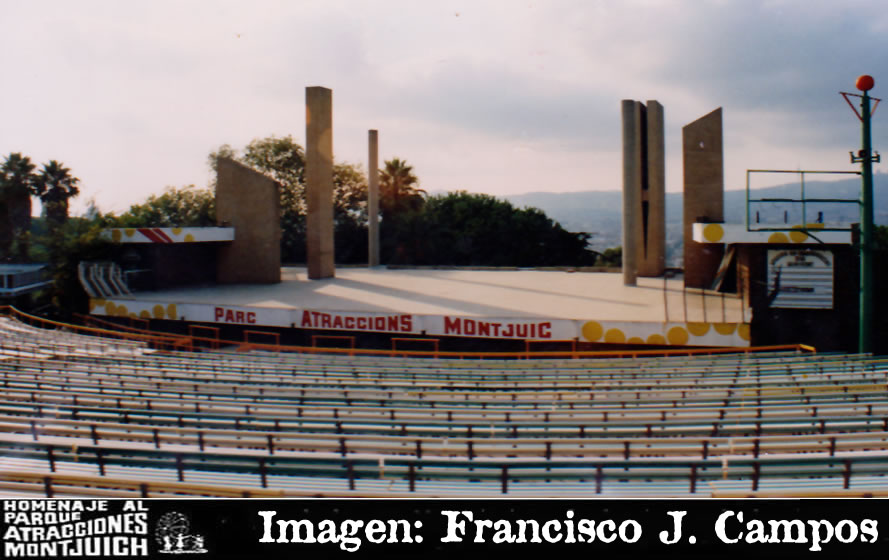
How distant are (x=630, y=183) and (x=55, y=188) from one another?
129 feet

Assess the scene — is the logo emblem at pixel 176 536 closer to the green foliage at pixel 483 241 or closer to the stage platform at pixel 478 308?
A: the stage platform at pixel 478 308

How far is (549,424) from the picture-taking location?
801 cm

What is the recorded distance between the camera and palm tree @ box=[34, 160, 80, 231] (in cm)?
4375

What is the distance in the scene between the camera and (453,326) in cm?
1972

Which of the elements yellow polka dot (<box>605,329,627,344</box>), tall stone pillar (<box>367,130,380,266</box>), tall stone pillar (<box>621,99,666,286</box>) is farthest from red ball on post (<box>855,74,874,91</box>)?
tall stone pillar (<box>367,130,380,266</box>)

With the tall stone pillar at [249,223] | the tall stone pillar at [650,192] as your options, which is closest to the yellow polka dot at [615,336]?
the tall stone pillar at [650,192]

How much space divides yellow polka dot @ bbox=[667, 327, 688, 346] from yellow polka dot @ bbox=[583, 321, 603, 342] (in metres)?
1.84

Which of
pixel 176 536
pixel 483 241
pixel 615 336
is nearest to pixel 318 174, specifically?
pixel 483 241

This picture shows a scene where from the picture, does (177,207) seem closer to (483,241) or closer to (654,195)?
(483,241)

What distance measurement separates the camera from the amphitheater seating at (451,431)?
20.1ft

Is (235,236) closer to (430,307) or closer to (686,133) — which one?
(430,307)

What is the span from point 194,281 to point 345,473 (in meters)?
27.2

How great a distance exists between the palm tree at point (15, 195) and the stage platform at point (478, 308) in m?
20.9

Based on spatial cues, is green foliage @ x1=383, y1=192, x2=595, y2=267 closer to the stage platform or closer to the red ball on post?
the stage platform
